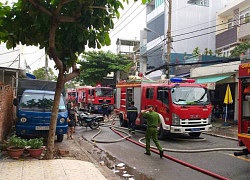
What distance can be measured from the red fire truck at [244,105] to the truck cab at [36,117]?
6.19m

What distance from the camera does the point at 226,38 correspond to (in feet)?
88.0

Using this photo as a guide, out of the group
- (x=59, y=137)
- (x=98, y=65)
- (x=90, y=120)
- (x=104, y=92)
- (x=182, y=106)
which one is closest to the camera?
(x=59, y=137)

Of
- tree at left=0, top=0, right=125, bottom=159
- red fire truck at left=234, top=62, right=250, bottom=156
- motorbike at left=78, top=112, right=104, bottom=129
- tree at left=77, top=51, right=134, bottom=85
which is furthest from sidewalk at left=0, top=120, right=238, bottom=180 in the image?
tree at left=77, top=51, right=134, bottom=85

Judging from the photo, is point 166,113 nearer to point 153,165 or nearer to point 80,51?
point 153,165

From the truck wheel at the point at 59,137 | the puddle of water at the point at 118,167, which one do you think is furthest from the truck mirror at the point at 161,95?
the truck wheel at the point at 59,137

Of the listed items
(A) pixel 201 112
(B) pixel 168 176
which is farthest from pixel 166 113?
(B) pixel 168 176

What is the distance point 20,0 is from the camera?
22.6ft

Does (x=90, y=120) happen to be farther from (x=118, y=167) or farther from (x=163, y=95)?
(x=118, y=167)

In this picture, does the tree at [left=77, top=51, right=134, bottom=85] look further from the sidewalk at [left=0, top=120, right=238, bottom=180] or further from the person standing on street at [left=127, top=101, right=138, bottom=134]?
the sidewalk at [left=0, top=120, right=238, bottom=180]

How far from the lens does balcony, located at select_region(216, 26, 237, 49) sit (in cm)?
2528

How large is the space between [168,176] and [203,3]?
93.9ft

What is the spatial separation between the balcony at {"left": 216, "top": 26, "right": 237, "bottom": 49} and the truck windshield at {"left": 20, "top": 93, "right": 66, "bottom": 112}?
19.1 m

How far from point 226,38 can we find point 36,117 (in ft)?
71.1

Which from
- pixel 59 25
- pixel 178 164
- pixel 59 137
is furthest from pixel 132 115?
pixel 59 25
